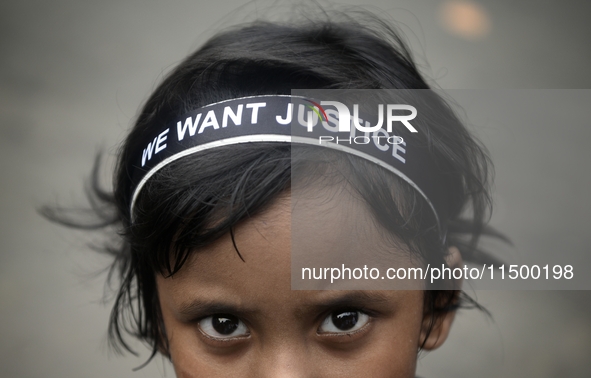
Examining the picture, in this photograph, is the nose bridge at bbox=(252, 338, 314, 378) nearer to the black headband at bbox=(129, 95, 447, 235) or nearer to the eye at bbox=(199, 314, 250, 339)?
the eye at bbox=(199, 314, 250, 339)

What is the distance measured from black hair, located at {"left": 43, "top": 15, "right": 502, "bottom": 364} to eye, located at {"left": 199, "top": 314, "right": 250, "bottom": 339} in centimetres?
11

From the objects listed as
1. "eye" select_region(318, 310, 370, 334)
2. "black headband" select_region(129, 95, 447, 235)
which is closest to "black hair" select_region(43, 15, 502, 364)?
"black headband" select_region(129, 95, 447, 235)

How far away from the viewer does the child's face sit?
3.04 feet

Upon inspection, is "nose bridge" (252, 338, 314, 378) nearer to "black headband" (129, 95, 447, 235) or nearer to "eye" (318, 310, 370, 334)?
"eye" (318, 310, 370, 334)

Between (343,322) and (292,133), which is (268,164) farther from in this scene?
(343,322)

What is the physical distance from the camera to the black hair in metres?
0.98

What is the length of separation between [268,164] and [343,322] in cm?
29

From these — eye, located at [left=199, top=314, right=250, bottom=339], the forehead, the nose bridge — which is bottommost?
the nose bridge

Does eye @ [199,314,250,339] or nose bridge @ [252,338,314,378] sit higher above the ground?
eye @ [199,314,250,339]

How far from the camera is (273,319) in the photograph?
3.05ft

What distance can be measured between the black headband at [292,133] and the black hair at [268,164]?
0.02m

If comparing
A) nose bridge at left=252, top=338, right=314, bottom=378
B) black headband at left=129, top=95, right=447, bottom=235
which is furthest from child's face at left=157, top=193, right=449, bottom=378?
black headband at left=129, top=95, right=447, bottom=235

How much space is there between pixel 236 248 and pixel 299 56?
0.40 meters

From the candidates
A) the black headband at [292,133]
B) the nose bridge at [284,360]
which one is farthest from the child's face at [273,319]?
the black headband at [292,133]
